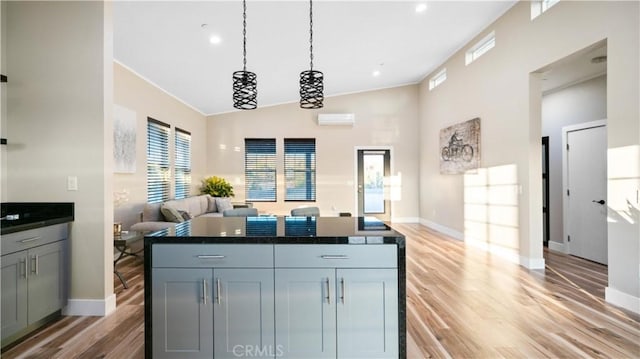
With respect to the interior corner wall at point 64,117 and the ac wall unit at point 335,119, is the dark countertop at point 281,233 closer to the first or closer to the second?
the interior corner wall at point 64,117

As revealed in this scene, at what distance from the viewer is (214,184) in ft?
25.4

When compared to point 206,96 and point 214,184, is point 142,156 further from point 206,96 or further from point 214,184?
point 214,184

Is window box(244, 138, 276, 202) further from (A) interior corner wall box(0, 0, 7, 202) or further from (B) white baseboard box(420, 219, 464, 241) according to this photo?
(A) interior corner wall box(0, 0, 7, 202)

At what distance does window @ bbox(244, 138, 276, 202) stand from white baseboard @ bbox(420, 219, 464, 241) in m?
3.85

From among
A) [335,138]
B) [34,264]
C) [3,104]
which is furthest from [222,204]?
[34,264]

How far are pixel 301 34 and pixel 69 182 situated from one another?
3308 millimetres

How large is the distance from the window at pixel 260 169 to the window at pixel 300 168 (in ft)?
1.23

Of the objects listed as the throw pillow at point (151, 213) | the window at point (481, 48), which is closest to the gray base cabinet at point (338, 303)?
the throw pillow at point (151, 213)

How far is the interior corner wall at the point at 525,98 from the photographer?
2.87 metres

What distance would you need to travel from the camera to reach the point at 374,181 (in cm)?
853

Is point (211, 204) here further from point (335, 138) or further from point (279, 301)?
point (279, 301)

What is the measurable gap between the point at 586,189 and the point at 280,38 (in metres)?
4.98

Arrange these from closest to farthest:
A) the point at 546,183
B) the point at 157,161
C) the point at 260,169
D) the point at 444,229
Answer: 1. the point at 546,183
2. the point at 157,161
3. the point at 444,229
4. the point at 260,169

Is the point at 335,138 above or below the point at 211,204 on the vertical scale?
above
